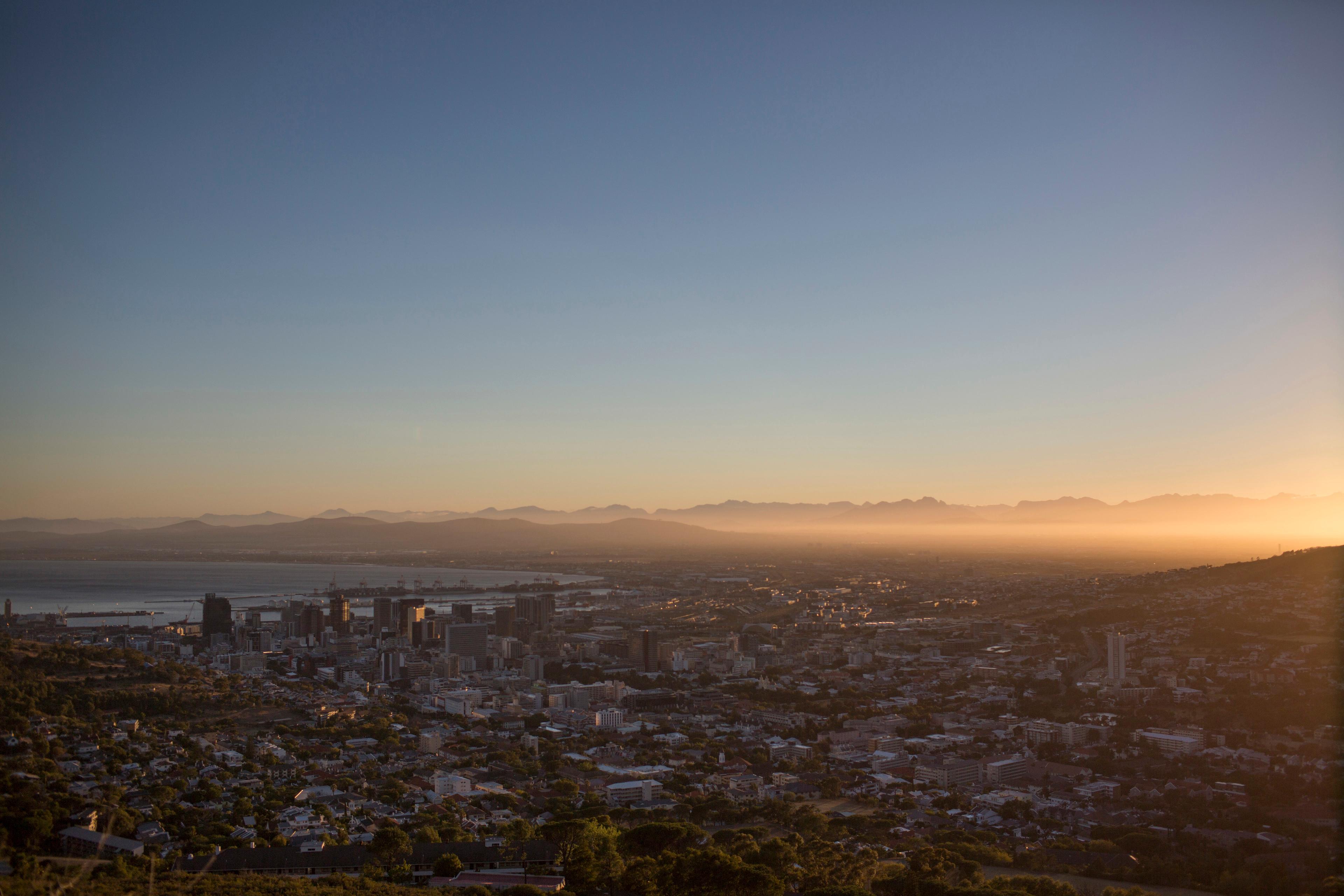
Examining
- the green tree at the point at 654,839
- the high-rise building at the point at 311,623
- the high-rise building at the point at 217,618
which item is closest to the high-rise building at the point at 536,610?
the high-rise building at the point at 311,623

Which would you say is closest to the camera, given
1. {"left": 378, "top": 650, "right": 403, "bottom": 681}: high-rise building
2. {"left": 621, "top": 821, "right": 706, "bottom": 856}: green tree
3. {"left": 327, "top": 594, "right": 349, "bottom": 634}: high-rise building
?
{"left": 621, "top": 821, "right": 706, "bottom": 856}: green tree

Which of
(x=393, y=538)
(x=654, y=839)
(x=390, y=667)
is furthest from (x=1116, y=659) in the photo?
(x=393, y=538)

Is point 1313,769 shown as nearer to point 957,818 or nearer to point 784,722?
point 957,818

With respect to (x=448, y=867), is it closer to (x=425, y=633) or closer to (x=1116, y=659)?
(x=1116, y=659)

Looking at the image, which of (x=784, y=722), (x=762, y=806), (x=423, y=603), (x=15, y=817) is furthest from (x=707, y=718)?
(x=423, y=603)

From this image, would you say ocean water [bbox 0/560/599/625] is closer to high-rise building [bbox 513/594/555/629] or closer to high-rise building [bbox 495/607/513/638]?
high-rise building [bbox 513/594/555/629]

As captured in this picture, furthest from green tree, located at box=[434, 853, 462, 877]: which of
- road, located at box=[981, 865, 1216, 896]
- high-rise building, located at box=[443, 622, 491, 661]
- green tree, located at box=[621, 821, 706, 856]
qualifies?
high-rise building, located at box=[443, 622, 491, 661]
